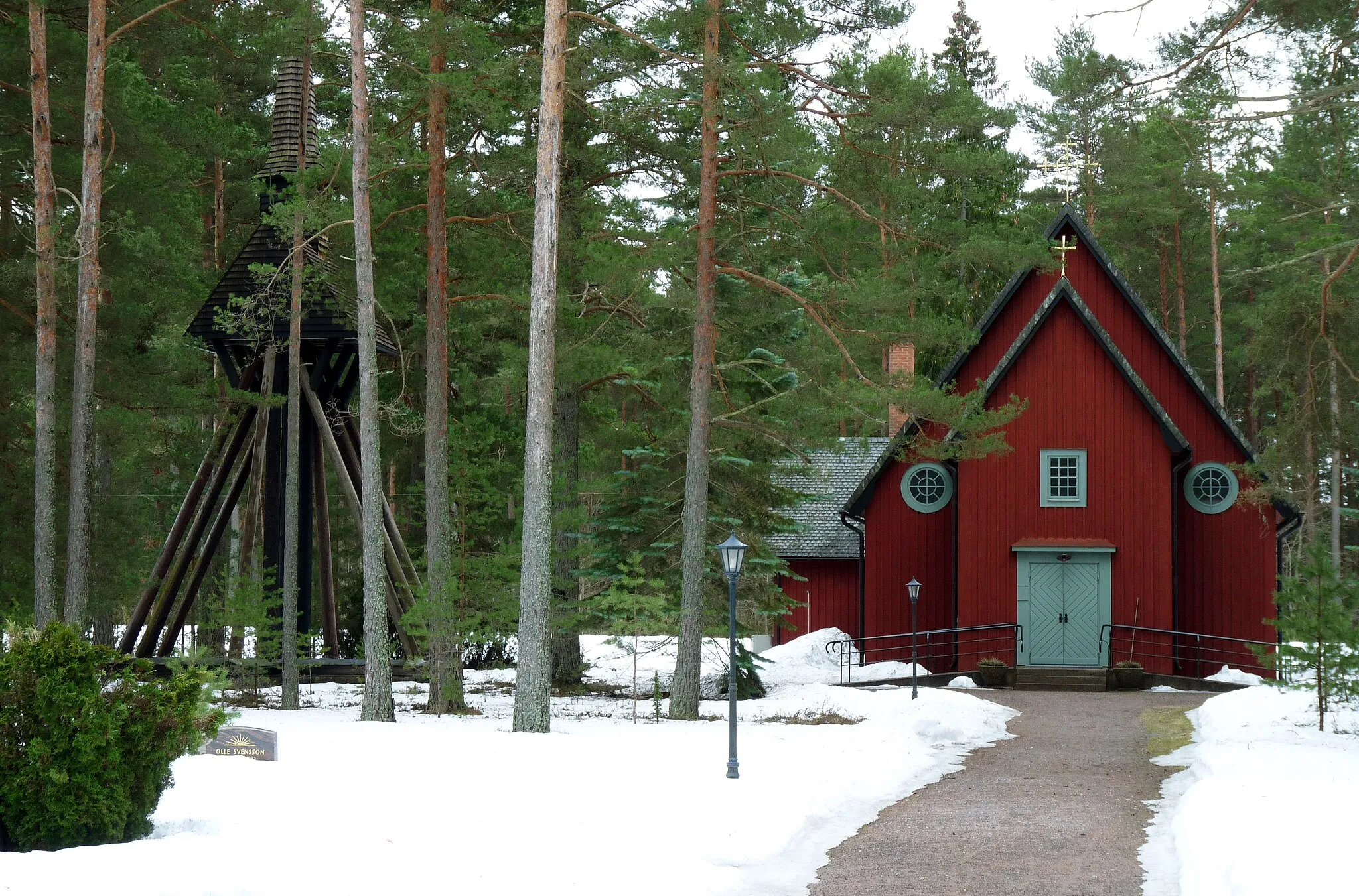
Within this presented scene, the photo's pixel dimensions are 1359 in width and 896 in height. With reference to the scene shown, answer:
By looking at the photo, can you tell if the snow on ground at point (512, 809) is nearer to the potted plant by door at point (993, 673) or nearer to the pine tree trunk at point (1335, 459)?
the pine tree trunk at point (1335, 459)

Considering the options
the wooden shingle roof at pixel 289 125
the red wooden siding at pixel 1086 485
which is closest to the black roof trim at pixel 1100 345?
the red wooden siding at pixel 1086 485

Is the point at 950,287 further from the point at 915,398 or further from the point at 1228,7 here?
the point at 1228,7

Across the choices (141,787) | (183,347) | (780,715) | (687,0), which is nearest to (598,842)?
(141,787)

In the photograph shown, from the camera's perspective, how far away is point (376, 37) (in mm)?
17797

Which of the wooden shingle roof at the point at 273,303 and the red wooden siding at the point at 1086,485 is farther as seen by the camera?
the red wooden siding at the point at 1086,485

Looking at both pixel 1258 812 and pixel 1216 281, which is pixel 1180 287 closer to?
pixel 1216 281

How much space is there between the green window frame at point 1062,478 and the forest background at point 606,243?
2773mm

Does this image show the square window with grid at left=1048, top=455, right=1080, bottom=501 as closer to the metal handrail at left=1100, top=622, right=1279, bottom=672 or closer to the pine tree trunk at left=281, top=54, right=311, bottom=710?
the metal handrail at left=1100, top=622, right=1279, bottom=672

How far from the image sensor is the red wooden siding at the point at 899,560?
26.2 m

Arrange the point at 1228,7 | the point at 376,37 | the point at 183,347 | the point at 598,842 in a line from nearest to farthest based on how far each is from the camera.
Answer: the point at 598,842, the point at 1228,7, the point at 376,37, the point at 183,347

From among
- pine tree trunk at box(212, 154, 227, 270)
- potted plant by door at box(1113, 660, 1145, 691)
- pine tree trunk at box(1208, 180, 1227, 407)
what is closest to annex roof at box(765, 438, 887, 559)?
potted plant by door at box(1113, 660, 1145, 691)

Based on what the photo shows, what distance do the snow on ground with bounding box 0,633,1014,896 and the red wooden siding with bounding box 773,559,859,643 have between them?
11.8 metres

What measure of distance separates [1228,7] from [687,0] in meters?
7.16

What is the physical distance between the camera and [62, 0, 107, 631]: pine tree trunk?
15.9 meters
